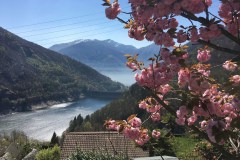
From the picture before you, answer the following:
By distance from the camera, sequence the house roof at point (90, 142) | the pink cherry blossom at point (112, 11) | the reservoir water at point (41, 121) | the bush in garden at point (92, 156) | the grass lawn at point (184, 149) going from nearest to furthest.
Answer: the pink cherry blossom at point (112, 11) → the bush in garden at point (92, 156) → the grass lawn at point (184, 149) → the house roof at point (90, 142) → the reservoir water at point (41, 121)

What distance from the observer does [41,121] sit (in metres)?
157

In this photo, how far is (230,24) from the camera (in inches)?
159

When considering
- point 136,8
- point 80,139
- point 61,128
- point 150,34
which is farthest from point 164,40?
point 61,128

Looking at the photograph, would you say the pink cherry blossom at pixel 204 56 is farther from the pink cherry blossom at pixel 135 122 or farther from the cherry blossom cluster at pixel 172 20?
the pink cherry blossom at pixel 135 122

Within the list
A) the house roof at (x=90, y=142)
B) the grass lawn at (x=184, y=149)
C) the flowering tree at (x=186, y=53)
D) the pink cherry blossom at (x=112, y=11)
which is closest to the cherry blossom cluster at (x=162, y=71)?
the flowering tree at (x=186, y=53)

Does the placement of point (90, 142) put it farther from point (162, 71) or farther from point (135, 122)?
point (162, 71)

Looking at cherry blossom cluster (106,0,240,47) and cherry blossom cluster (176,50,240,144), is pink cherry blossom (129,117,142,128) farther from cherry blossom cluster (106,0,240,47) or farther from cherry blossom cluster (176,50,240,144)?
cherry blossom cluster (106,0,240,47)

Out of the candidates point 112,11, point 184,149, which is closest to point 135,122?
point 112,11

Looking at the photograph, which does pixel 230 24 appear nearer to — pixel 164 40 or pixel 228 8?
pixel 228 8

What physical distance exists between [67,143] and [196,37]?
2097cm

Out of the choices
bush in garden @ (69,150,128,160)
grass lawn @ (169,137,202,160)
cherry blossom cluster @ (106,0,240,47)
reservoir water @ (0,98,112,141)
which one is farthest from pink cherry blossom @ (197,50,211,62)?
reservoir water @ (0,98,112,141)

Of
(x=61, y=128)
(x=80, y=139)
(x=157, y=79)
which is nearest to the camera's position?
Result: (x=157, y=79)

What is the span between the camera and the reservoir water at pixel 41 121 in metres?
132

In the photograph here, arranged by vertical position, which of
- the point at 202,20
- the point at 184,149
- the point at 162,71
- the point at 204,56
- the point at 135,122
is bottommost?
the point at 184,149
